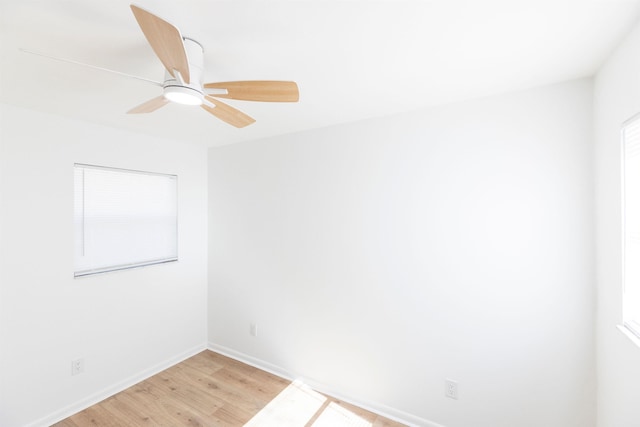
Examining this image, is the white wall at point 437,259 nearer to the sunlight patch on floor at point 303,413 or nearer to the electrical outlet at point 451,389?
the electrical outlet at point 451,389

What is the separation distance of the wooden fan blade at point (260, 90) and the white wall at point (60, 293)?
1.72 metres

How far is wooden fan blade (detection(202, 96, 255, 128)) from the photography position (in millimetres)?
1518

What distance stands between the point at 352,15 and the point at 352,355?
237 centimetres

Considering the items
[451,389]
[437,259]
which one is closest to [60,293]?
[437,259]

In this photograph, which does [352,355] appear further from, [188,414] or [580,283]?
[580,283]

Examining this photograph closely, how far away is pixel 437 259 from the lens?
6.92ft

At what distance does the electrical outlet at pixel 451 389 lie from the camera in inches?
80.6

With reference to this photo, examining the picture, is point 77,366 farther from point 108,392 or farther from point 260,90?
point 260,90

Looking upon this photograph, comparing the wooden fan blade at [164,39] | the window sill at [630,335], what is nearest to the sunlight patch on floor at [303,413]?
the window sill at [630,335]

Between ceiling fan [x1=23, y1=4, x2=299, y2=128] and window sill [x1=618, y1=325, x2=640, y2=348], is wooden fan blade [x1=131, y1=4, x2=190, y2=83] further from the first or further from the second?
window sill [x1=618, y1=325, x2=640, y2=348]

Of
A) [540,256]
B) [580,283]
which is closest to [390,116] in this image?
[540,256]

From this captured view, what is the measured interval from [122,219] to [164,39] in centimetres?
228

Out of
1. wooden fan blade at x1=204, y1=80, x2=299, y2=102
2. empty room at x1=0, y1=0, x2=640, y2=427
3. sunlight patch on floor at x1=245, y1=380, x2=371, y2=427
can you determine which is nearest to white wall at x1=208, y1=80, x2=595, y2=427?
empty room at x1=0, y1=0, x2=640, y2=427

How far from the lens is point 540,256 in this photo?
1.80 meters
